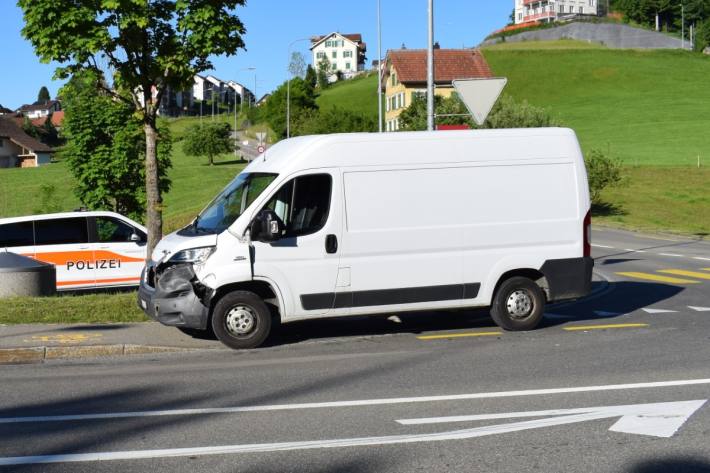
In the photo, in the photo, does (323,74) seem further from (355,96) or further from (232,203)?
(232,203)

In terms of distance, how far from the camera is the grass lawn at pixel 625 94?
3187 inches

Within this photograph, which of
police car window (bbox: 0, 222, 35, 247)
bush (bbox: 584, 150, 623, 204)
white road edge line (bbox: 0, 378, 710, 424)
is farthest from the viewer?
bush (bbox: 584, 150, 623, 204)

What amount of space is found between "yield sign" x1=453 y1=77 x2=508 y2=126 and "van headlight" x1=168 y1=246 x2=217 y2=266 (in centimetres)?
735

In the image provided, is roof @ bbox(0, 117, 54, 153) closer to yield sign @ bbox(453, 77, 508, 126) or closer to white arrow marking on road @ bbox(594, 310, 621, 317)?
yield sign @ bbox(453, 77, 508, 126)

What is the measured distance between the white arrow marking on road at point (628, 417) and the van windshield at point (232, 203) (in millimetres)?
4859

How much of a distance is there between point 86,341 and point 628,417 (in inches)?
247

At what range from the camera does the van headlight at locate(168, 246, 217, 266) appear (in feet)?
37.1

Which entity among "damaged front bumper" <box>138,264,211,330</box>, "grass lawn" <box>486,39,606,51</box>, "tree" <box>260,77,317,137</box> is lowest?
"damaged front bumper" <box>138,264,211,330</box>

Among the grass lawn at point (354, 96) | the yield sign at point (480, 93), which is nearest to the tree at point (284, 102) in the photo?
the grass lawn at point (354, 96)

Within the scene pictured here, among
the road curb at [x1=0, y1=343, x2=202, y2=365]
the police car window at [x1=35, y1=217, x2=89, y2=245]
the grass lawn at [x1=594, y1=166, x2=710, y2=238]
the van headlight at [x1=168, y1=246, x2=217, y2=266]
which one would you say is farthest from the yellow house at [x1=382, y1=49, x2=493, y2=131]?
the road curb at [x1=0, y1=343, x2=202, y2=365]

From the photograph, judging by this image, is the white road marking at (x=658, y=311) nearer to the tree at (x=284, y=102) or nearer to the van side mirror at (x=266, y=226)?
the van side mirror at (x=266, y=226)

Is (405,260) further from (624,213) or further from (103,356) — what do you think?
(624,213)

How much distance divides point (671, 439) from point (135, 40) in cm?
976

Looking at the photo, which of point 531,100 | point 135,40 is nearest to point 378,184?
point 135,40
